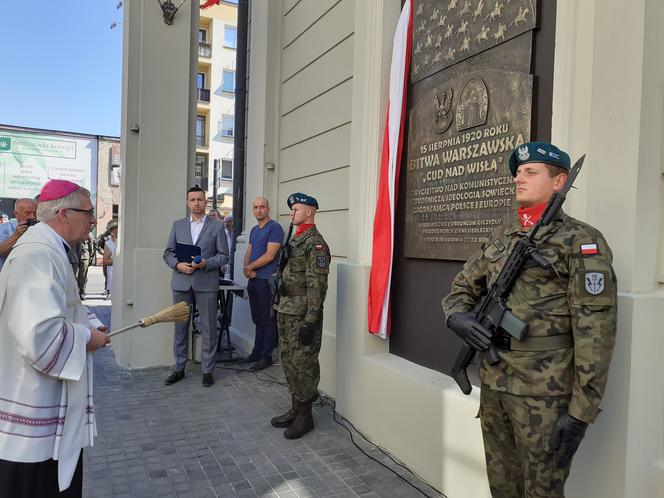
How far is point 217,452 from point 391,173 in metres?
2.61

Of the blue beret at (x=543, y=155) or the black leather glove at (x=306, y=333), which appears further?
the black leather glove at (x=306, y=333)

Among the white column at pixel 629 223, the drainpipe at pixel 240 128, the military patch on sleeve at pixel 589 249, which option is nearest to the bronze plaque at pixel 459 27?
the white column at pixel 629 223

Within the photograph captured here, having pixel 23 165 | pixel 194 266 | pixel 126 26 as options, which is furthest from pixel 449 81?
pixel 23 165

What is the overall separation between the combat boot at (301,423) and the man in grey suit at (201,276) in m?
1.69

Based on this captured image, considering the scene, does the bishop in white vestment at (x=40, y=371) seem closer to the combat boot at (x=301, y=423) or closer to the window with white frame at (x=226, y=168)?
the combat boot at (x=301, y=423)

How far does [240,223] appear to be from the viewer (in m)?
8.86

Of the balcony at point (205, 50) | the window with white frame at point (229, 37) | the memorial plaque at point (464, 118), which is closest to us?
the memorial plaque at point (464, 118)

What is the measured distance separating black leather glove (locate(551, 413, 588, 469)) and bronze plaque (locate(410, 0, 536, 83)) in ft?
7.48

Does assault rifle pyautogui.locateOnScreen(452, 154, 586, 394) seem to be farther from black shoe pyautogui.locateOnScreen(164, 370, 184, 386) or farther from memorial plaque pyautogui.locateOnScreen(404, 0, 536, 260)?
black shoe pyautogui.locateOnScreen(164, 370, 184, 386)

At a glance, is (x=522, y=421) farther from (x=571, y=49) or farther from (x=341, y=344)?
(x=341, y=344)

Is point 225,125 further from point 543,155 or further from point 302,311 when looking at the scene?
point 543,155

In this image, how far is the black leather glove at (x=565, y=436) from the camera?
1.95 metres

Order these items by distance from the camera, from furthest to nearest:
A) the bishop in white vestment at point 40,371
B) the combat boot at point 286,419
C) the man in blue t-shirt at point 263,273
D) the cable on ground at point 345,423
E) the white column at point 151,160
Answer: the white column at point 151,160 < the man in blue t-shirt at point 263,273 < the combat boot at point 286,419 < the cable on ground at point 345,423 < the bishop in white vestment at point 40,371

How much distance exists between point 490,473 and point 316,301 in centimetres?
196
